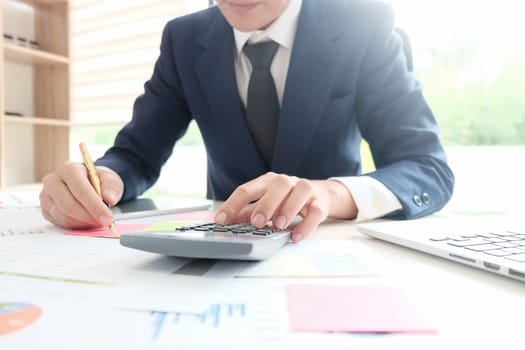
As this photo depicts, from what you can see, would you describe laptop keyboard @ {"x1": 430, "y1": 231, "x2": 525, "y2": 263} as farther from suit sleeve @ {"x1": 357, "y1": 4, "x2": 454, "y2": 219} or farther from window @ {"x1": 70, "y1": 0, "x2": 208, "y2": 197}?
window @ {"x1": 70, "y1": 0, "x2": 208, "y2": 197}

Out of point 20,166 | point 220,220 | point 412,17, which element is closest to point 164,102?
point 220,220

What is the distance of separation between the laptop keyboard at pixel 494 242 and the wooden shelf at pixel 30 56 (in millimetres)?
2078

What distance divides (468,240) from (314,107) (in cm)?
56

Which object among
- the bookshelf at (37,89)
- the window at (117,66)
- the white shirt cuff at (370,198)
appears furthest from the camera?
the window at (117,66)


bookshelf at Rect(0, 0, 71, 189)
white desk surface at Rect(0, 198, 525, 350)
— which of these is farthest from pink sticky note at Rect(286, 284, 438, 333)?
bookshelf at Rect(0, 0, 71, 189)

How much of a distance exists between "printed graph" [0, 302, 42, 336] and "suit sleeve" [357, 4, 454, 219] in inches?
21.4

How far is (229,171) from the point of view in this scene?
111 cm

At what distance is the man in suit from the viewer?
833 mm

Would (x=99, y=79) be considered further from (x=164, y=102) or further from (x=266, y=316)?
(x=266, y=316)

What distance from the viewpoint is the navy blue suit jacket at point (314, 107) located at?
2.94 ft

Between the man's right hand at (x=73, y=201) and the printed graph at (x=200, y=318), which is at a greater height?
the man's right hand at (x=73, y=201)

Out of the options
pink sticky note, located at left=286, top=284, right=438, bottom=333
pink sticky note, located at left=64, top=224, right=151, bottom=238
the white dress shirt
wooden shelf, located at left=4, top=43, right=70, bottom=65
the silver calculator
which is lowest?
pink sticky note, located at left=64, top=224, right=151, bottom=238

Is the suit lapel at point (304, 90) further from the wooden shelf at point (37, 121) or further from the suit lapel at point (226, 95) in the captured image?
the wooden shelf at point (37, 121)

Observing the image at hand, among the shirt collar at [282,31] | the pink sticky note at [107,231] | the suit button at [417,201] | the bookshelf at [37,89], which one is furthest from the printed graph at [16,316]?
the bookshelf at [37,89]
